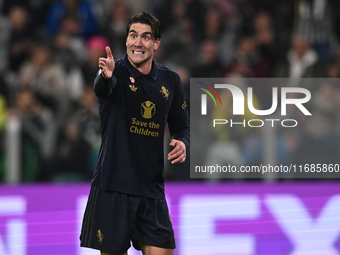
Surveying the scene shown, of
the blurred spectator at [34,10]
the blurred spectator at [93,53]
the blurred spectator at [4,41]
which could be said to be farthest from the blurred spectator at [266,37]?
the blurred spectator at [4,41]

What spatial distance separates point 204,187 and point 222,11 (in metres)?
1.63

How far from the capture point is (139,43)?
7.88ft

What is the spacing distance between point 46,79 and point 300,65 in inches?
87.8

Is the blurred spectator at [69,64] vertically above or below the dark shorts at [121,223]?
above

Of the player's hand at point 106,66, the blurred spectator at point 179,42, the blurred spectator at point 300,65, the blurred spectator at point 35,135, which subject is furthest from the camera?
the blurred spectator at point 179,42

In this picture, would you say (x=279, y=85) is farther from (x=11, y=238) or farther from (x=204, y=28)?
(x=11, y=238)

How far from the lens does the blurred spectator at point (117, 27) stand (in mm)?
4359

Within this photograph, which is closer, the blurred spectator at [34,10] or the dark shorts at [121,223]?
the dark shorts at [121,223]

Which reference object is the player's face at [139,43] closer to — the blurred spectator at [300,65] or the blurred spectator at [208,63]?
the blurred spectator at [208,63]

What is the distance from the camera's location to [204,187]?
389 centimetres

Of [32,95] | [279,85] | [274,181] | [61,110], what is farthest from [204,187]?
[32,95]

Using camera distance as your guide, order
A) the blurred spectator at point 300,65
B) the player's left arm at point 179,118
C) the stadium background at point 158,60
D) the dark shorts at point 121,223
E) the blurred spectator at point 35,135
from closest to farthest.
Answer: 1. the dark shorts at point 121,223
2. the player's left arm at point 179,118
3. the stadium background at point 158,60
4. the blurred spectator at point 35,135
5. the blurred spectator at point 300,65

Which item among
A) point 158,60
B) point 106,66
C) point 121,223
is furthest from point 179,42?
point 121,223

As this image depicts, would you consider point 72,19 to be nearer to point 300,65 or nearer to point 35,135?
point 35,135
